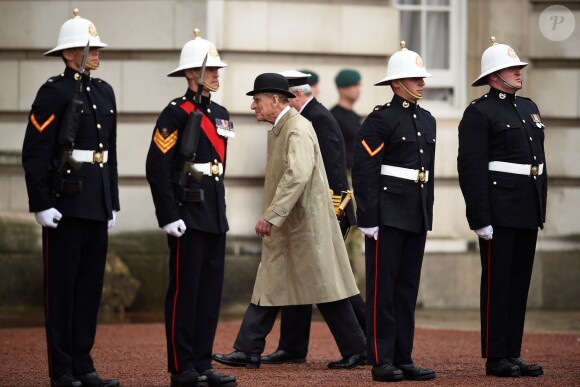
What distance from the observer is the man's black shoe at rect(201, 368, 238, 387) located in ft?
28.2

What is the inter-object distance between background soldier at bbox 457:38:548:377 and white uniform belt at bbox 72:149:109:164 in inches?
97.0

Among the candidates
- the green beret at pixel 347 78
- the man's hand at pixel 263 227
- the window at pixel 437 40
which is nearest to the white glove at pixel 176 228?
the man's hand at pixel 263 227

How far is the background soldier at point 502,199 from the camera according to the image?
31.2 ft

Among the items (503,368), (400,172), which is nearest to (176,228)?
(400,172)

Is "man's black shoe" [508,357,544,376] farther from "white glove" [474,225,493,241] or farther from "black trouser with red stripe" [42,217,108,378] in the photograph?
"black trouser with red stripe" [42,217,108,378]

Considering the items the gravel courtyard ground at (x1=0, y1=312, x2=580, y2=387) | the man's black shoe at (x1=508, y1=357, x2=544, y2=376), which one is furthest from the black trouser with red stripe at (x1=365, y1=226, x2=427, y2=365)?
the man's black shoe at (x1=508, y1=357, x2=544, y2=376)

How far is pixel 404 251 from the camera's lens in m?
9.35

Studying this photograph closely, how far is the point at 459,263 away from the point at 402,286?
522 centimetres

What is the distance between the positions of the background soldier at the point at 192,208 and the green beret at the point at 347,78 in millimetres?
5008

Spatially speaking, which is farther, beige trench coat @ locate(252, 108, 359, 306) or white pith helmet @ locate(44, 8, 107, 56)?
beige trench coat @ locate(252, 108, 359, 306)

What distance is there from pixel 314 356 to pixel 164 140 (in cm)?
301

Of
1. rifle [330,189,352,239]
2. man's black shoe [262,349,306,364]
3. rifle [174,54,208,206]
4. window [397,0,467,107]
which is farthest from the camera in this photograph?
window [397,0,467,107]

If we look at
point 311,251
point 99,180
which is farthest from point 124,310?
point 99,180

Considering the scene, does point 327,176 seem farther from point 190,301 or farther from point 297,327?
point 190,301
